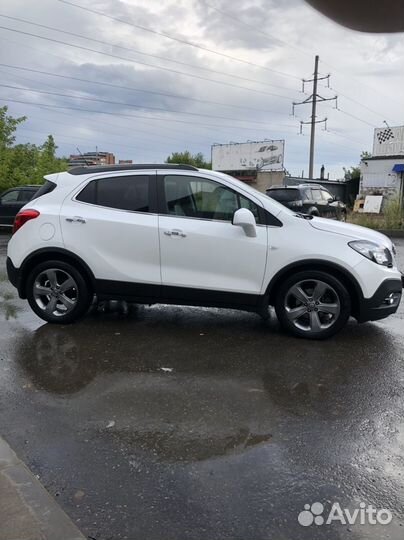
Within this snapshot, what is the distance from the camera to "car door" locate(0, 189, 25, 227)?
16.9 m

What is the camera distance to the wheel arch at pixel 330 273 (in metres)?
5.22

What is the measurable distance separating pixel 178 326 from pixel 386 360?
236cm

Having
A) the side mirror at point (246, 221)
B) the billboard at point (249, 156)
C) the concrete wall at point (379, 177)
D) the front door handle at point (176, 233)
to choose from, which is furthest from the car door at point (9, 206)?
the billboard at point (249, 156)

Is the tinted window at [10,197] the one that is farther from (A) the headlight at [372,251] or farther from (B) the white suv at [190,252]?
(A) the headlight at [372,251]

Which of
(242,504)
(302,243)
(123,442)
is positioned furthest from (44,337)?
(242,504)

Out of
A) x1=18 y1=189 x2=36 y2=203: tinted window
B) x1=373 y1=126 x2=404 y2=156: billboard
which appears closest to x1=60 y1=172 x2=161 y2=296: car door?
x1=18 y1=189 x2=36 y2=203: tinted window

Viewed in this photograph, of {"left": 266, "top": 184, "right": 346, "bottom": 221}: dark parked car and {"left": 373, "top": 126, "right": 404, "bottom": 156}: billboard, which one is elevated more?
{"left": 373, "top": 126, "right": 404, "bottom": 156}: billboard

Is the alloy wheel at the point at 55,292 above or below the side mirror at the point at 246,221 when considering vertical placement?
below

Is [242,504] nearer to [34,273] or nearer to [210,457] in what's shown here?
[210,457]

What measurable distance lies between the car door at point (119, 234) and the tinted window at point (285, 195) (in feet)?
38.9

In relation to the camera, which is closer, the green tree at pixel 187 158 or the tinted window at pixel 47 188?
the tinted window at pixel 47 188

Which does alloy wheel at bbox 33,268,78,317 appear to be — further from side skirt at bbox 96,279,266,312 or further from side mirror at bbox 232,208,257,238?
side mirror at bbox 232,208,257,238

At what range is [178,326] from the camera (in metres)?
5.96

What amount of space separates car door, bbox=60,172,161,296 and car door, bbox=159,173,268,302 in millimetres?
148
